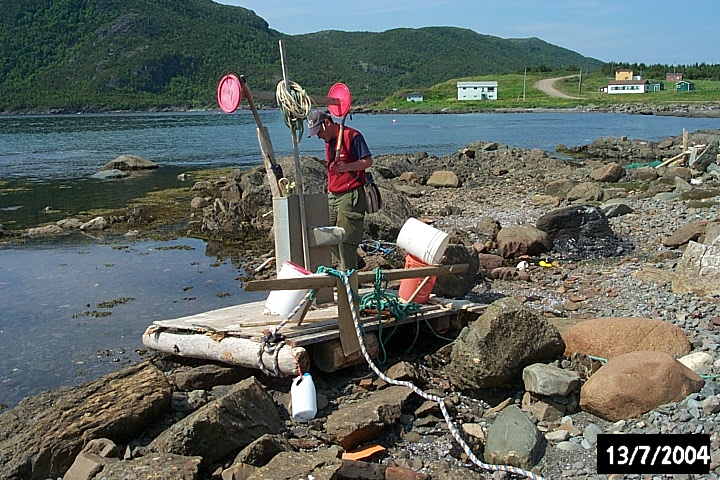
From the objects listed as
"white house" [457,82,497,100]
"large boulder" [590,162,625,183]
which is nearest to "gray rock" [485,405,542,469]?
"large boulder" [590,162,625,183]

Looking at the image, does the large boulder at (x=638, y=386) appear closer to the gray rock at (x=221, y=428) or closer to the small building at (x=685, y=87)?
the gray rock at (x=221, y=428)

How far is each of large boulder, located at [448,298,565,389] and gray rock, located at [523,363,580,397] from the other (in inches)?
9.4

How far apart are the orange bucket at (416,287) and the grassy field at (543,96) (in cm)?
10968

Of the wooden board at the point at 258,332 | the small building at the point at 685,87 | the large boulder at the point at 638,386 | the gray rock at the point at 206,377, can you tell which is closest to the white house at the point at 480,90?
the small building at the point at 685,87

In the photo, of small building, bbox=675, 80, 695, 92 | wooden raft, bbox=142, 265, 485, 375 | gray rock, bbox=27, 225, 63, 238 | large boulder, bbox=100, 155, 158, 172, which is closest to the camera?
wooden raft, bbox=142, 265, 485, 375

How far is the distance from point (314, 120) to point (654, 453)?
4.70 metres

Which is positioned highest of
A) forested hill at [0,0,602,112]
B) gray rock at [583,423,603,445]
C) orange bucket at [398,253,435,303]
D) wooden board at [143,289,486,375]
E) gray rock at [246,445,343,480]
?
forested hill at [0,0,602,112]

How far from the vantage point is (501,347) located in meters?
6.75

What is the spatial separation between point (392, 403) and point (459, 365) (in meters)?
0.91

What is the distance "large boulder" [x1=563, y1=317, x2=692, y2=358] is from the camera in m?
6.97

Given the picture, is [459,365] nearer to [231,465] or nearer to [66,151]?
[231,465]

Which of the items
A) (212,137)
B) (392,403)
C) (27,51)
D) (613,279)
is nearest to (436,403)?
(392,403)

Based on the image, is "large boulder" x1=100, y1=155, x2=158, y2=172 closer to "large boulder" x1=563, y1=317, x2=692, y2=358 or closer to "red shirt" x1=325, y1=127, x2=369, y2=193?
"red shirt" x1=325, y1=127, x2=369, y2=193

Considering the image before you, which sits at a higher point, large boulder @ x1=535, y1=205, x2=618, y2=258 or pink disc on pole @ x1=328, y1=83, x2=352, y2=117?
pink disc on pole @ x1=328, y1=83, x2=352, y2=117
